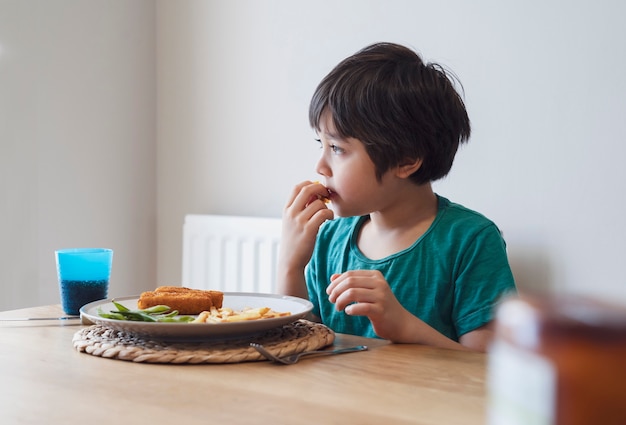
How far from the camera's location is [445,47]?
74.4 inches

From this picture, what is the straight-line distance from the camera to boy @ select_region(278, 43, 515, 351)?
1321mm

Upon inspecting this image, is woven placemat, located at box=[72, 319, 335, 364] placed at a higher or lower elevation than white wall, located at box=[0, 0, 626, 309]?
lower

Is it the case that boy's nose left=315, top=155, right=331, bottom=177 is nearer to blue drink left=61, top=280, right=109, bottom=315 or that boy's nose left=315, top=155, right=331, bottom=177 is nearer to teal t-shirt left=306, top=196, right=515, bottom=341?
teal t-shirt left=306, top=196, right=515, bottom=341

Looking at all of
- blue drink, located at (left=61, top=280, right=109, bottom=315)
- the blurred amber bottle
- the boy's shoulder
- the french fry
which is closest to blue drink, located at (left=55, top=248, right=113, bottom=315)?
blue drink, located at (left=61, top=280, right=109, bottom=315)

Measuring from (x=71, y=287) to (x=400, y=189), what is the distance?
0.63 meters

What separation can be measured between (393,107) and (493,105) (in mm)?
564

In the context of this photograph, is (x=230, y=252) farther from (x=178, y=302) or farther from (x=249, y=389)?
(x=249, y=389)

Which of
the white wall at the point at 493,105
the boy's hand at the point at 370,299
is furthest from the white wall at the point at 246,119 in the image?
the boy's hand at the point at 370,299

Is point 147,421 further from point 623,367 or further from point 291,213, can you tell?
point 291,213

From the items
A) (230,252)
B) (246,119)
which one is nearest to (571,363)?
(230,252)

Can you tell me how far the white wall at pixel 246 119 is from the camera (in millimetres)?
1696

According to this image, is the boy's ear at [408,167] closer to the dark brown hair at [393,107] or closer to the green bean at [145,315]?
the dark brown hair at [393,107]

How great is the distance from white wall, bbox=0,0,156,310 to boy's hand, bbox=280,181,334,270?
108 cm

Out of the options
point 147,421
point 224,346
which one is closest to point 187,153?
point 224,346
